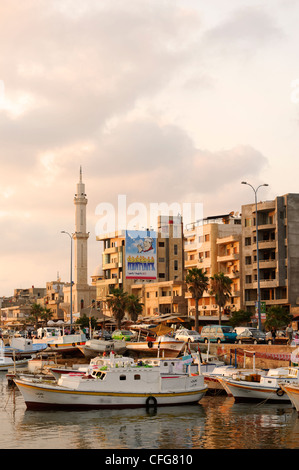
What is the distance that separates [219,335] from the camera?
2650 inches

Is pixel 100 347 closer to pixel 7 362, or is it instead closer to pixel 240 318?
pixel 7 362

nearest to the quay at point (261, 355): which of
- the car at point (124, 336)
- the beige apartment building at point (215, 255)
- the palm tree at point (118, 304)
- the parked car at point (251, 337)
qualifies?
the parked car at point (251, 337)

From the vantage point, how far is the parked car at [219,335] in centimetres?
6666

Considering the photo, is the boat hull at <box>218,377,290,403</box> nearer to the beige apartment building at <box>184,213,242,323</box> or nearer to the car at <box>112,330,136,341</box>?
the car at <box>112,330,136,341</box>

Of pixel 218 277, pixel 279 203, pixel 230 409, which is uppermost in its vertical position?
pixel 279 203

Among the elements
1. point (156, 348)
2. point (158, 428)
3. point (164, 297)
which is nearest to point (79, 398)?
point (158, 428)

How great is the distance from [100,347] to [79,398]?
1162 inches

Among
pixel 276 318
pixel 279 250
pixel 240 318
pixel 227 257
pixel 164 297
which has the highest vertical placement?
pixel 279 250

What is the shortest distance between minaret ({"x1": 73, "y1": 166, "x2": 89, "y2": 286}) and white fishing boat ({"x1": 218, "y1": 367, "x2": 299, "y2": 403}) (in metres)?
109

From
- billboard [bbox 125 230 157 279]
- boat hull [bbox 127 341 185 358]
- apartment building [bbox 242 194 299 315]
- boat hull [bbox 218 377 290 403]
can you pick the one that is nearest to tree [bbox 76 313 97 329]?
billboard [bbox 125 230 157 279]
